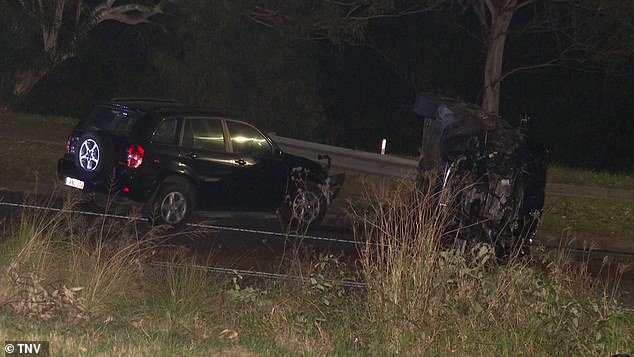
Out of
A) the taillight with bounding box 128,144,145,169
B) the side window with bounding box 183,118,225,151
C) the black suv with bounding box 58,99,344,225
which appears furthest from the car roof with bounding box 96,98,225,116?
the taillight with bounding box 128,144,145,169

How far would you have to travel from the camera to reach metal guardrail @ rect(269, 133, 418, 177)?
19.6 meters

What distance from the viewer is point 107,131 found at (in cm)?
1448

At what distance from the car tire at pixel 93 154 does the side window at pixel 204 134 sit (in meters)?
1.17

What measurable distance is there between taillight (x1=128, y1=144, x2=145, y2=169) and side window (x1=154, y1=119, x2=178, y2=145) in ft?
0.97

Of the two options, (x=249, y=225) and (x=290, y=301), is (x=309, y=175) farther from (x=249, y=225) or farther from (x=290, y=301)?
(x=290, y=301)

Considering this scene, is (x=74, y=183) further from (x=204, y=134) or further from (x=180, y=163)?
(x=204, y=134)

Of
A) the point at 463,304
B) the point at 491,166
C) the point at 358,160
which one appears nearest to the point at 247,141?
the point at 491,166

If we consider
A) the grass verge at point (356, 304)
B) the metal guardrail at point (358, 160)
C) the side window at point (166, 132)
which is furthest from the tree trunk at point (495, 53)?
the grass verge at point (356, 304)

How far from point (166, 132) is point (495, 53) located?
13315 millimetres

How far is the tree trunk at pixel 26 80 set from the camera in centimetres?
3106

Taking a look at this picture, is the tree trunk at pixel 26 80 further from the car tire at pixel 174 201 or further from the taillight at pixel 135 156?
the taillight at pixel 135 156

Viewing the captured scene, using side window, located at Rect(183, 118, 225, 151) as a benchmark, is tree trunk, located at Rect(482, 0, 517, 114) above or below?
above

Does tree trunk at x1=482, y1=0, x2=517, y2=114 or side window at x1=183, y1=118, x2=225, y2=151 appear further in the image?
tree trunk at x1=482, y1=0, x2=517, y2=114

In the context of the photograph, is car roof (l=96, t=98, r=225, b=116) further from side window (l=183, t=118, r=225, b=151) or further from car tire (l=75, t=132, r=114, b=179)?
car tire (l=75, t=132, r=114, b=179)
